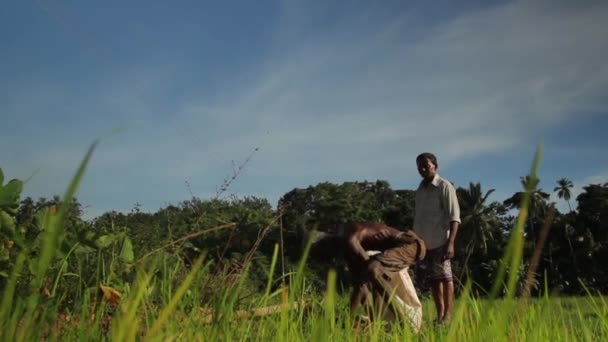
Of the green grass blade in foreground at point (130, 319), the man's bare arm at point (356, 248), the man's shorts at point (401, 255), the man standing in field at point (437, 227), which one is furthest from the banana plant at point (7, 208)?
the man standing in field at point (437, 227)

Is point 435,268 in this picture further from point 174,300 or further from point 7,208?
point 174,300

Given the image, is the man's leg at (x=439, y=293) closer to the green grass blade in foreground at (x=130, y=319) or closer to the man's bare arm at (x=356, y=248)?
the man's bare arm at (x=356, y=248)

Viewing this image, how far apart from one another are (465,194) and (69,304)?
8078cm

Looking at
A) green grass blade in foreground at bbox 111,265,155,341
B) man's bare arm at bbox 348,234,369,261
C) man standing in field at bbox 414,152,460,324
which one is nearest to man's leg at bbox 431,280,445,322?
man standing in field at bbox 414,152,460,324

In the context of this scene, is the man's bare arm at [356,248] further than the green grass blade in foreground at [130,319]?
Yes

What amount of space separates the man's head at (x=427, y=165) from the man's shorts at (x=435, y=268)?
867 mm

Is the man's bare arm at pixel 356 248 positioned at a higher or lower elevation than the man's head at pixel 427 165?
lower

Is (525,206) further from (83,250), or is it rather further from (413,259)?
(413,259)

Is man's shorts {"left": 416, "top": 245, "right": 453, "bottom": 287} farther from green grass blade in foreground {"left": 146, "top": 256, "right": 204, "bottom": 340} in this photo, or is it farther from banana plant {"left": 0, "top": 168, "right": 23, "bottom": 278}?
green grass blade in foreground {"left": 146, "top": 256, "right": 204, "bottom": 340}

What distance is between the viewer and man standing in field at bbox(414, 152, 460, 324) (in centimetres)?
698

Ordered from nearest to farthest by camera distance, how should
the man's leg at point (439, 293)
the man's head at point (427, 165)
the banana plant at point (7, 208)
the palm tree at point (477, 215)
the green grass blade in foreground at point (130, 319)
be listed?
the green grass blade in foreground at point (130, 319) < the banana plant at point (7, 208) < the man's leg at point (439, 293) < the man's head at point (427, 165) < the palm tree at point (477, 215)

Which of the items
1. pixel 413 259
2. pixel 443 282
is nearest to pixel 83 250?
pixel 413 259

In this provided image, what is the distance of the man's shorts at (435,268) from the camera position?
6.97 metres

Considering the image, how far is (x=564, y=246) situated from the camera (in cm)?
5725
